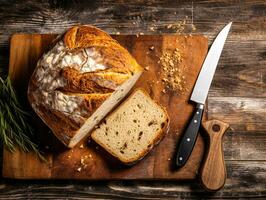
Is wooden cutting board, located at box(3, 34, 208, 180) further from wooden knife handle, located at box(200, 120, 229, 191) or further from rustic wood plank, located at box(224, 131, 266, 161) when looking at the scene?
A: rustic wood plank, located at box(224, 131, 266, 161)

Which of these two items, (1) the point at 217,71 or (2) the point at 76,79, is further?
(1) the point at 217,71

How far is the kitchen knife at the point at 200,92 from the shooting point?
104 inches

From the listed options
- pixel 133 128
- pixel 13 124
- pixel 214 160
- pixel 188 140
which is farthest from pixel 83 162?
pixel 214 160

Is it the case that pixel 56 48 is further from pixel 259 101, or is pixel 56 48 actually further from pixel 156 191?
pixel 259 101

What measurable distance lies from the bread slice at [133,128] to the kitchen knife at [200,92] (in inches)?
5.7

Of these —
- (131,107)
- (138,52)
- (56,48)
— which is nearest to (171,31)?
(138,52)

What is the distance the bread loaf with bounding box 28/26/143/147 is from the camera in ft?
7.94

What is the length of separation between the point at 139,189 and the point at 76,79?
0.82m

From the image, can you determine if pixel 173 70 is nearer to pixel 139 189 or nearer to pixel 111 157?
pixel 111 157

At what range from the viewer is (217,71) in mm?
2869

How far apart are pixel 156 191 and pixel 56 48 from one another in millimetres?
1054

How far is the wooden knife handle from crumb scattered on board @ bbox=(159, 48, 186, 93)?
29 cm

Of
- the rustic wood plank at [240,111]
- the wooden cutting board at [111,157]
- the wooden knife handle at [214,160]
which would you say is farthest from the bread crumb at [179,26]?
the wooden knife handle at [214,160]

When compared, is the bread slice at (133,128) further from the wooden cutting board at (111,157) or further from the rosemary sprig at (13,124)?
the rosemary sprig at (13,124)
